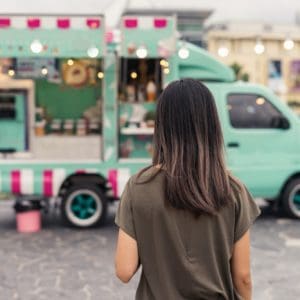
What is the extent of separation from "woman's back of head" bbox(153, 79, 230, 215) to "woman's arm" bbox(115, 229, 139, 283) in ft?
0.65

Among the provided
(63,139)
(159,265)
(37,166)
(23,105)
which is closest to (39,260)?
(37,166)

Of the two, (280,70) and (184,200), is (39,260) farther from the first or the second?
(280,70)

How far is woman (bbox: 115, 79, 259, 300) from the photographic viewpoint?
211 cm

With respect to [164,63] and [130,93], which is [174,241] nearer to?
[164,63]

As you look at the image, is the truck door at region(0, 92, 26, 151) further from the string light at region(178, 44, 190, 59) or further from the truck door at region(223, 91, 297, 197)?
the truck door at region(223, 91, 297, 197)

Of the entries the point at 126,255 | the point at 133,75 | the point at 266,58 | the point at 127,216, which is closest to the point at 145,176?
the point at 127,216

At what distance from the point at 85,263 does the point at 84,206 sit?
1.88m

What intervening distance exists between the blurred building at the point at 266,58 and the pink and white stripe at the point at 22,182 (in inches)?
1914

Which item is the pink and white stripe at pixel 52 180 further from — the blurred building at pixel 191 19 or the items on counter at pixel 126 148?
the blurred building at pixel 191 19

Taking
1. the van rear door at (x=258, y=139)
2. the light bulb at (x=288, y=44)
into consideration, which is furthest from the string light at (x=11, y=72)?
the light bulb at (x=288, y=44)

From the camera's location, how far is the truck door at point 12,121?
951cm

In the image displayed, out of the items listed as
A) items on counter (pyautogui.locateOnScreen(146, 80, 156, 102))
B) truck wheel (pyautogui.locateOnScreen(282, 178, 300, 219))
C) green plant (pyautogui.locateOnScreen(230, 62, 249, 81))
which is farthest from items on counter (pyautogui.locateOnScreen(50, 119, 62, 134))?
green plant (pyautogui.locateOnScreen(230, 62, 249, 81))

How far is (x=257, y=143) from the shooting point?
9.17m

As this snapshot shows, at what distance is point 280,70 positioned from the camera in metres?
58.6
